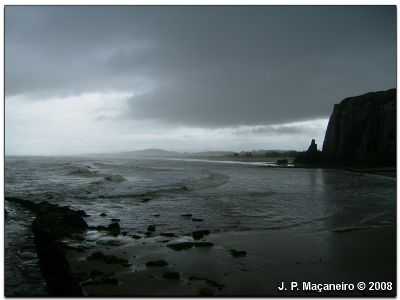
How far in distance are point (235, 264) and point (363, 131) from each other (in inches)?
2884

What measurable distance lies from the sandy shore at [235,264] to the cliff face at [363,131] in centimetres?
5701

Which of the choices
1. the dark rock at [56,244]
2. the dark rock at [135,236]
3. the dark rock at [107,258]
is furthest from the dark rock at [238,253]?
the dark rock at [56,244]

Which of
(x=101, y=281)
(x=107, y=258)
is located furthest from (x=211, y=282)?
(x=107, y=258)

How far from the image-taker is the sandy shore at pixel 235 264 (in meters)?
6.89

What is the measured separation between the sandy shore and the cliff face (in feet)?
187

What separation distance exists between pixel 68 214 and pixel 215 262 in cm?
913

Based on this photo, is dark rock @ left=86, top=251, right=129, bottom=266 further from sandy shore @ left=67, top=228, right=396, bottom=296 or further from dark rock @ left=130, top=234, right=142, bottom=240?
dark rock @ left=130, top=234, right=142, bottom=240

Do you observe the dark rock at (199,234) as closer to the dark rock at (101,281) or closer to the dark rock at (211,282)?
the dark rock at (211,282)

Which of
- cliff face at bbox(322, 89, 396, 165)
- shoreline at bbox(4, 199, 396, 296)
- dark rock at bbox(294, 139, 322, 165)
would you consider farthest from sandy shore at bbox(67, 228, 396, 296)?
dark rock at bbox(294, 139, 322, 165)

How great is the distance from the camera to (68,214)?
1446 cm

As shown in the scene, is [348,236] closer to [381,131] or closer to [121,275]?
[121,275]

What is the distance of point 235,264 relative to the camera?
323 inches

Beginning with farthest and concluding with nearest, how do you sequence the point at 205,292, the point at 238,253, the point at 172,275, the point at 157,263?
the point at 238,253, the point at 157,263, the point at 172,275, the point at 205,292

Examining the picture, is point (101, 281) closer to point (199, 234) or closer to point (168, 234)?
point (168, 234)
